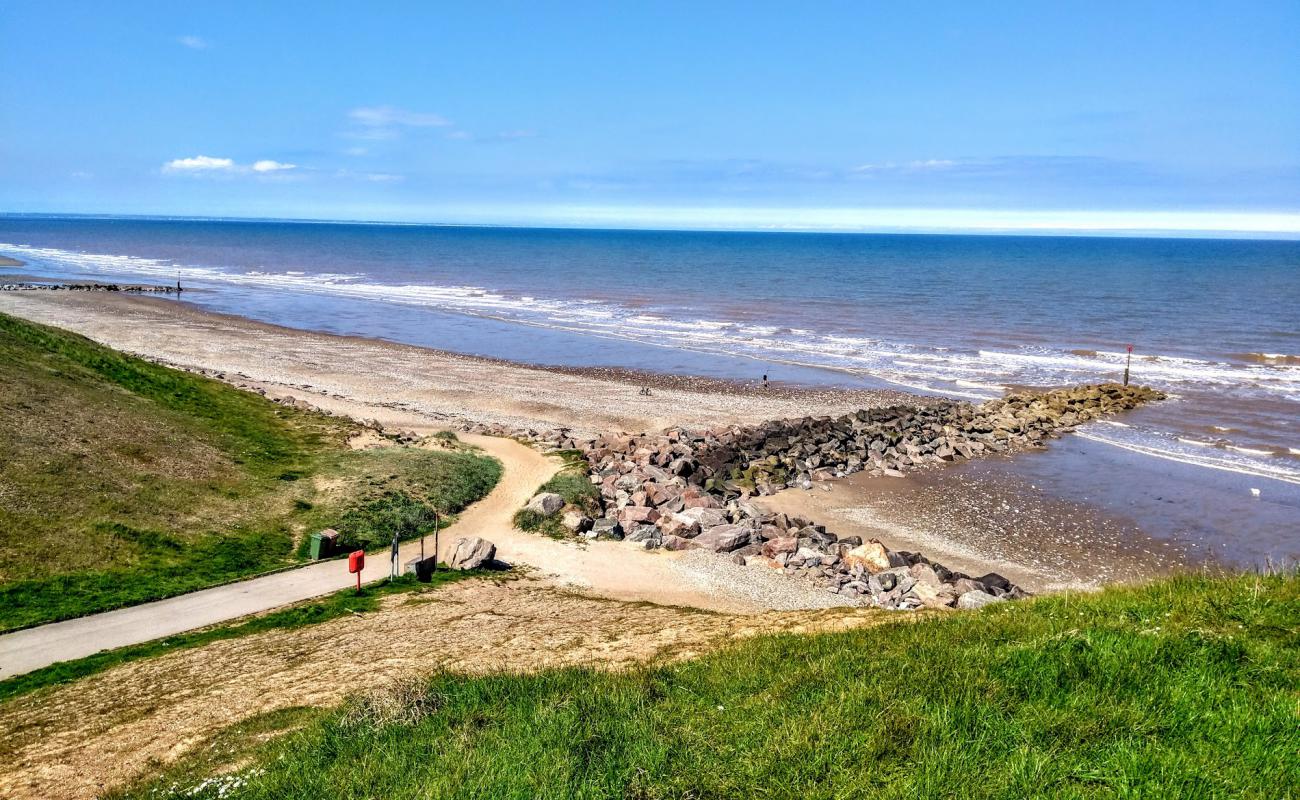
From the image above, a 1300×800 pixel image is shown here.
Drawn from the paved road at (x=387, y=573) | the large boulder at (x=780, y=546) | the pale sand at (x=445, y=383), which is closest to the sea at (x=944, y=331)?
the pale sand at (x=445, y=383)

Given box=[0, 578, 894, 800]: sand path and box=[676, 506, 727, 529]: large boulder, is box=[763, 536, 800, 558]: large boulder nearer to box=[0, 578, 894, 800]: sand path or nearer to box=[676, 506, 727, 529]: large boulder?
box=[676, 506, 727, 529]: large boulder

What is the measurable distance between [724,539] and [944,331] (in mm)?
57314

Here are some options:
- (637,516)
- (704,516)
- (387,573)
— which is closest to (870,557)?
(704,516)

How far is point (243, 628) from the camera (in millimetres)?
17781

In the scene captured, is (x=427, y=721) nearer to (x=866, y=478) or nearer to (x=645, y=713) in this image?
(x=645, y=713)

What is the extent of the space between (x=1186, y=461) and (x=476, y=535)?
3095 cm

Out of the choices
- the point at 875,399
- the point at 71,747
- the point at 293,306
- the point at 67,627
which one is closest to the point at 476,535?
the point at 67,627

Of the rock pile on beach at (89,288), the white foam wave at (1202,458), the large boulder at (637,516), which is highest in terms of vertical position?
the rock pile on beach at (89,288)

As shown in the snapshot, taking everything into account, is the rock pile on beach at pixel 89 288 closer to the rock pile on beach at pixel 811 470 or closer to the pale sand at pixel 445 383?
the pale sand at pixel 445 383

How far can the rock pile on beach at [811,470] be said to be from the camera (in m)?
22.3

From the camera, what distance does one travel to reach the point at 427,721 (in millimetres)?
9859

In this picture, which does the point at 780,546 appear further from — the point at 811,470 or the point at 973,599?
the point at 811,470

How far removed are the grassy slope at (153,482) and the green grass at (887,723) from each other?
436 inches

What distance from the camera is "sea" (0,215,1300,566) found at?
110 feet
